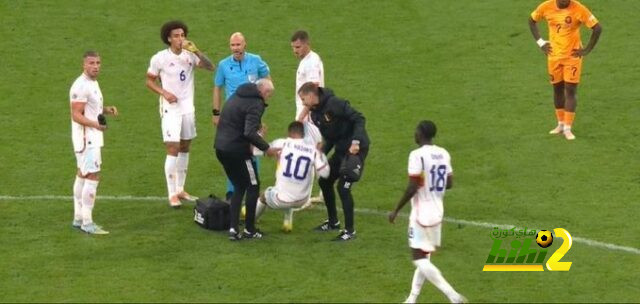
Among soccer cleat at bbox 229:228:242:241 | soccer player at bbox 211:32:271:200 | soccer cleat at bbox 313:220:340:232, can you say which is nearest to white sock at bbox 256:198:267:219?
soccer cleat at bbox 229:228:242:241

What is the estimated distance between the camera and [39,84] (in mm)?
26578

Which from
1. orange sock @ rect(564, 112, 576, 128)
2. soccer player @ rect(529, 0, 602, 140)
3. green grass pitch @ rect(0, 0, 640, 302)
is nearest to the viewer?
green grass pitch @ rect(0, 0, 640, 302)

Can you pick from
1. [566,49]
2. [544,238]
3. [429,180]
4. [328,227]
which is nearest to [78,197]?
[328,227]

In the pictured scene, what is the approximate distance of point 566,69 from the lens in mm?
23453

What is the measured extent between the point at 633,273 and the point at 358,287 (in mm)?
3434

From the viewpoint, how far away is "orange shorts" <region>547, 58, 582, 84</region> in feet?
76.8

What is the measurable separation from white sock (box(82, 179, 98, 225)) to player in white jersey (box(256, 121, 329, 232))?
244 cm

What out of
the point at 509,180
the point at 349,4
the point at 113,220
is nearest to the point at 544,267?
the point at 509,180

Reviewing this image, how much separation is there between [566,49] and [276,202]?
6821 millimetres

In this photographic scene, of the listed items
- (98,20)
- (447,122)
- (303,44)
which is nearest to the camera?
(303,44)

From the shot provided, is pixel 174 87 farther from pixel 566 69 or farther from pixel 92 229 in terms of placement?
pixel 566 69

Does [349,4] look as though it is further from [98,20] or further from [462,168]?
[462,168]

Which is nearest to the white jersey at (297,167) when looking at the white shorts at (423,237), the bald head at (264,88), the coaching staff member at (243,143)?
the coaching staff member at (243,143)

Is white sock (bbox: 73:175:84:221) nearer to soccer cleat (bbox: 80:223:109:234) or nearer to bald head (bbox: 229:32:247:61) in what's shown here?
soccer cleat (bbox: 80:223:109:234)
